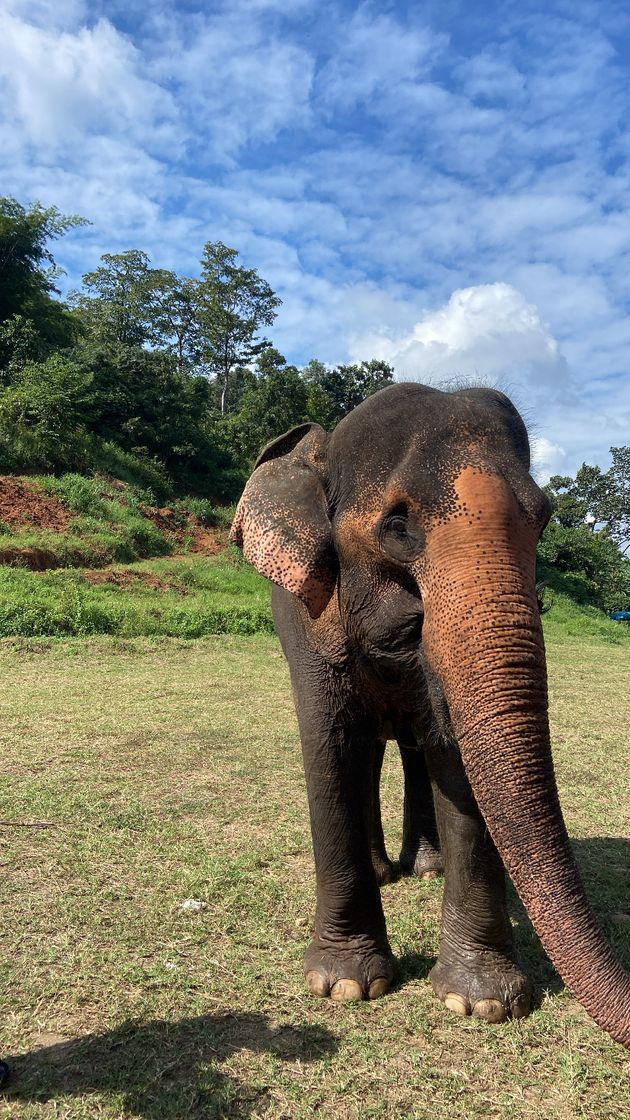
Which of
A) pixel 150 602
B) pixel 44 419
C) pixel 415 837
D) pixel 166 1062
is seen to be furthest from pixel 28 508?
pixel 166 1062

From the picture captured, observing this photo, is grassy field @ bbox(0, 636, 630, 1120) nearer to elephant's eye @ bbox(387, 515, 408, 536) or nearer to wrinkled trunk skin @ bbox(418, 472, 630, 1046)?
wrinkled trunk skin @ bbox(418, 472, 630, 1046)

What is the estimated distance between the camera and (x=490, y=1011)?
3055 mm

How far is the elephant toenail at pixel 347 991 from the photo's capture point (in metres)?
3.21

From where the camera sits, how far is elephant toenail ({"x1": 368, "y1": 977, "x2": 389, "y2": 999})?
10.6 ft

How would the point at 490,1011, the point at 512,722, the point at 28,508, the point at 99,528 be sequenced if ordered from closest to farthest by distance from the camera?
the point at 512,722, the point at 490,1011, the point at 28,508, the point at 99,528

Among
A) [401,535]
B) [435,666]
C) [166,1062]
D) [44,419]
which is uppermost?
[44,419]

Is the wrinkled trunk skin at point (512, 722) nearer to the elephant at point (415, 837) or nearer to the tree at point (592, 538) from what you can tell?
the elephant at point (415, 837)

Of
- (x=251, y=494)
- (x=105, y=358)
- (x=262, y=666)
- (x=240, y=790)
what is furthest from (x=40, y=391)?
(x=251, y=494)

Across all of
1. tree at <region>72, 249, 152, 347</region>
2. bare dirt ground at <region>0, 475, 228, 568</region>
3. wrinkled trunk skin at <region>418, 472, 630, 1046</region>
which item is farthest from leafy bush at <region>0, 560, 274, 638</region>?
tree at <region>72, 249, 152, 347</region>

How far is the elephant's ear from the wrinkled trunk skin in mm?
663

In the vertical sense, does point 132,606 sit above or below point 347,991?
above

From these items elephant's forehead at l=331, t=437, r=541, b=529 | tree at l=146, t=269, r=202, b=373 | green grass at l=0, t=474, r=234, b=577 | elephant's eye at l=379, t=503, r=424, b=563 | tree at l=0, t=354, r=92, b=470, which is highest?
tree at l=146, t=269, r=202, b=373

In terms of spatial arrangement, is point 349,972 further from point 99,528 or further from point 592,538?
point 592,538

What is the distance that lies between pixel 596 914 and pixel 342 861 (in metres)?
1.71
